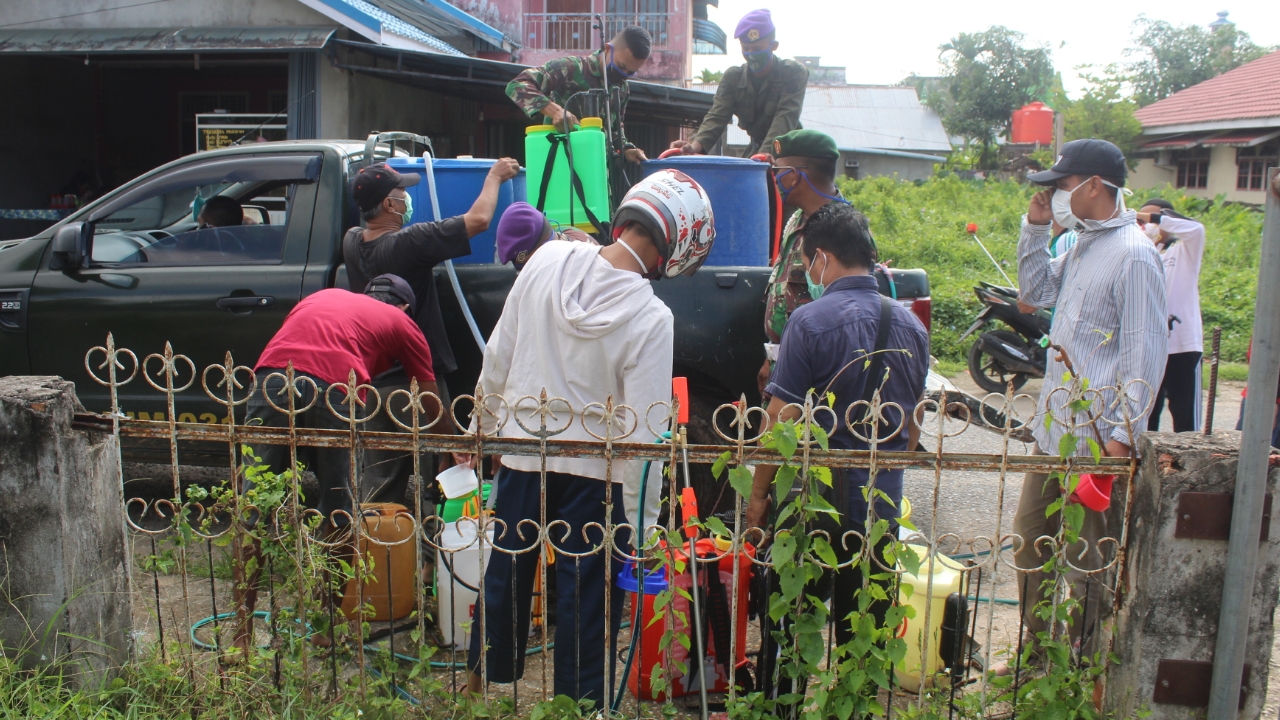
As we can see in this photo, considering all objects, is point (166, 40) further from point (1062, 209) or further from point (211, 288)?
point (1062, 209)

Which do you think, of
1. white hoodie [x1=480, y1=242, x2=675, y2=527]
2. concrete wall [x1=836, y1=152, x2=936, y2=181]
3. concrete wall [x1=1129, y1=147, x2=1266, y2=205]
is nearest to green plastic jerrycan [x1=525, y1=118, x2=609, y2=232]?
white hoodie [x1=480, y1=242, x2=675, y2=527]

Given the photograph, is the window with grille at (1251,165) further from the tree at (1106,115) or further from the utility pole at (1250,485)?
the utility pole at (1250,485)

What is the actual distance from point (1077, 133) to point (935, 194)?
734 cm

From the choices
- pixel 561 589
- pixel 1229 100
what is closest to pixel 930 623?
pixel 561 589

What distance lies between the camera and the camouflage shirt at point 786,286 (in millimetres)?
3682

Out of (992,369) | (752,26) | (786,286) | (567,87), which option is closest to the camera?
(786,286)

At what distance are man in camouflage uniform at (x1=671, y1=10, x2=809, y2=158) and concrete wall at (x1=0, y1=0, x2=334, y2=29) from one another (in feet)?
19.2

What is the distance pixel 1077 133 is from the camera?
25375 mm

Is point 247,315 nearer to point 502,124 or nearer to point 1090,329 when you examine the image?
point 1090,329

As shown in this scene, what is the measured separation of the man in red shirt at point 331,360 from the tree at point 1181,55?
4380cm

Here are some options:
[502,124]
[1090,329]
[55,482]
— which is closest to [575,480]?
[55,482]

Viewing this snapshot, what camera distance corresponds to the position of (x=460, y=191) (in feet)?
14.2

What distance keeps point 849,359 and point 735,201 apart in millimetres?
1707

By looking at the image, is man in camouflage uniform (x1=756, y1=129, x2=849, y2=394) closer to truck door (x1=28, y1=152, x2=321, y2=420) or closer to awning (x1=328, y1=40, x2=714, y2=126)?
truck door (x1=28, y1=152, x2=321, y2=420)
